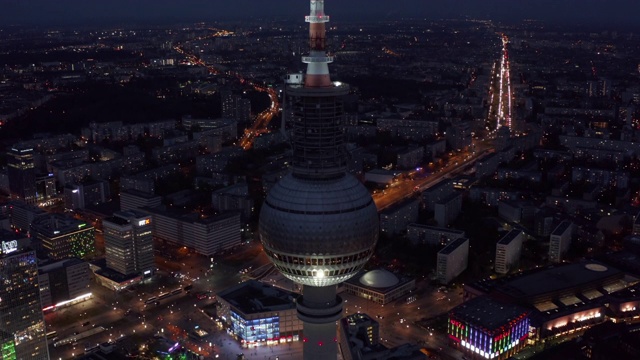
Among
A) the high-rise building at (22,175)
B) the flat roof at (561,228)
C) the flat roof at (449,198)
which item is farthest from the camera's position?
the high-rise building at (22,175)

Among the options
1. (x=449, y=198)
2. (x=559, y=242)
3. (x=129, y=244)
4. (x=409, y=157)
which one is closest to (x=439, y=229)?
(x=449, y=198)

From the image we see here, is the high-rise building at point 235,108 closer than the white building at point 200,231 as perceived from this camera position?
No

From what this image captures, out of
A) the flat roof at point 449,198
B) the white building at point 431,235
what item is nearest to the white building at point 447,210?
the flat roof at point 449,198

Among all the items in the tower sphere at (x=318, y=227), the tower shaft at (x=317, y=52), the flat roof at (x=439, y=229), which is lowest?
the flat roof at (x=439, y=229)

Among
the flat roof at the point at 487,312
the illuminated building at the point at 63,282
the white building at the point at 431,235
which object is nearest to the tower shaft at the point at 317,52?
the flat roof at the point at 487,312

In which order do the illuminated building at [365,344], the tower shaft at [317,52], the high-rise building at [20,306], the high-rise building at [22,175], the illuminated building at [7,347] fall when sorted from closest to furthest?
the tower shaft at [317,52]
the illuminated building at [365,344]
the illuminated building at [7,347]
the high-rise building at [20,306]
the high-rise building at [22,175]

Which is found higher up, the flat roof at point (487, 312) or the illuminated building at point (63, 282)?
the flat roof at point (487, 312)

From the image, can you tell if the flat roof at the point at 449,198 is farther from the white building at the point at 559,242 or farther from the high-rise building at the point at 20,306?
the high-rise building at the point at 20,306

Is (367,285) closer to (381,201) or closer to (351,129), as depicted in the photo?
(381,201)
